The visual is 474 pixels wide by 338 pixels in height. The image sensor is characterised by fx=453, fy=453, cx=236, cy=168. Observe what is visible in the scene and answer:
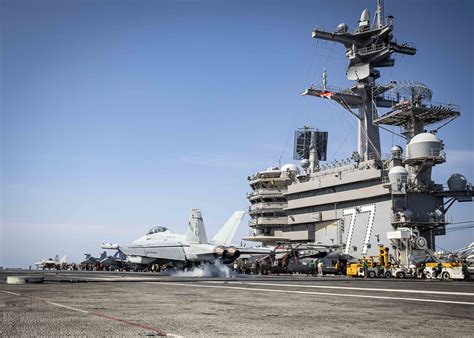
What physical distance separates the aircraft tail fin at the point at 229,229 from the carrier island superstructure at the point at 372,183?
47.0 ft

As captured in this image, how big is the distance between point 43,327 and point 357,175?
60945 millimetres

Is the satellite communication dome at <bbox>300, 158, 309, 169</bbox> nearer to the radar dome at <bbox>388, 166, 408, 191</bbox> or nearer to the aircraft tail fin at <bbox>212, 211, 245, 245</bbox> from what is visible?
the radar dome at <bbox>388, 166, 408, 191</bbox>

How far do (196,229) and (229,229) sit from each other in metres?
4.99

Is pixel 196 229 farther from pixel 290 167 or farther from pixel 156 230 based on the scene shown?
pixel 290 167

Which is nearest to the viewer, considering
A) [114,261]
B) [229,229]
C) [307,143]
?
[229,229]

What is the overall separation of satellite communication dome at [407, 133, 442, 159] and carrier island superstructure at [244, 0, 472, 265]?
118mm

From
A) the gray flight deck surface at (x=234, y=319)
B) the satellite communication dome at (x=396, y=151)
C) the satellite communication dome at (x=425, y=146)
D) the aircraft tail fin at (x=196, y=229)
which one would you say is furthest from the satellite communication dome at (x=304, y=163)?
the gray flight deck surface at (x=234, y=319)

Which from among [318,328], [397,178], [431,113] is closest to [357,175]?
[397,178]

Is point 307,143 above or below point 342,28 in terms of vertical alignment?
below

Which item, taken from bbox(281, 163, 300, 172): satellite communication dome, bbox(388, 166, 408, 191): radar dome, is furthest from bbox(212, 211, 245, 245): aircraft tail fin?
bbox(281, 163, 300, 172): satellite communication dome

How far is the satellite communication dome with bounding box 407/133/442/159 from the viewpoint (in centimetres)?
5684

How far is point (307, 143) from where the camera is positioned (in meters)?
88.7

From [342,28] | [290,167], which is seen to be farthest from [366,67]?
[290,167]

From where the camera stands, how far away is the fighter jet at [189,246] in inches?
1660
